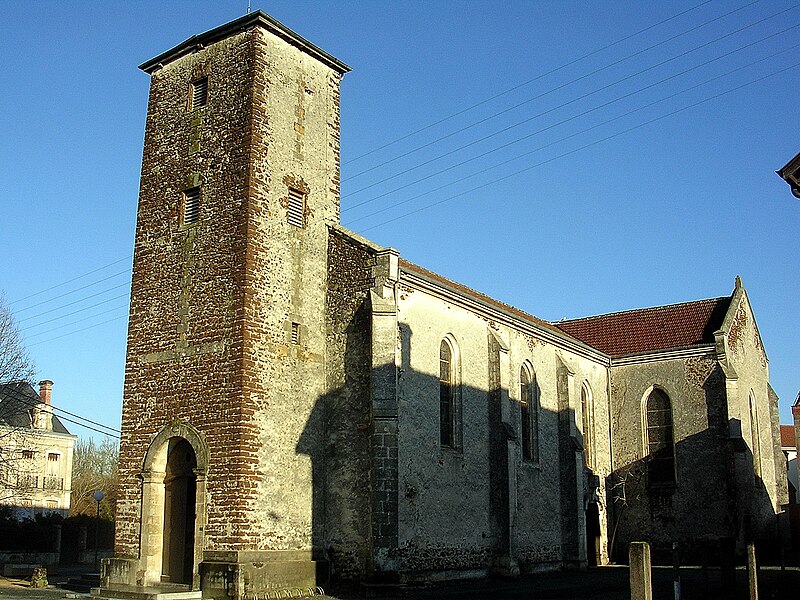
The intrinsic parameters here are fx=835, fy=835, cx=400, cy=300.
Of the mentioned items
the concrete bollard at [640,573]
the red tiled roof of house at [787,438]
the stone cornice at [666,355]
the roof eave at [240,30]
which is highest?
the roof eave at [240,30]

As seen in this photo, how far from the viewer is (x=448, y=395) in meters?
24.8

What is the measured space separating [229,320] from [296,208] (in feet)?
12.8

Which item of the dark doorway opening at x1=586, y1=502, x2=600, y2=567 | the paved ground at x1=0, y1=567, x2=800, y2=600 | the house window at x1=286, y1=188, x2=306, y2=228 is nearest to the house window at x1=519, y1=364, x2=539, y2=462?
the paved ground at x1=0, y1=567, x2=800, y2=600

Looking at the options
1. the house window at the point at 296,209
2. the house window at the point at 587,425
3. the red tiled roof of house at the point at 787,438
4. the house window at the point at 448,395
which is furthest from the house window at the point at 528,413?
the red tiled roof of house at the point at 787,438

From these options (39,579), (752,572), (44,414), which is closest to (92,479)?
(44,414)

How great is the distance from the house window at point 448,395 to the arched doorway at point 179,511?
23.3 feet

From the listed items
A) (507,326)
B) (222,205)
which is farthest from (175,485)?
(507,326)

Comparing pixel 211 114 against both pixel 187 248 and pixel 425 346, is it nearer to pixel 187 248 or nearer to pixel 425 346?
pixel 187 248

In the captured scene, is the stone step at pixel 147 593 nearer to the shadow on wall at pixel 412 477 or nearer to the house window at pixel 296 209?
the shadow on wall at pixel 412 477

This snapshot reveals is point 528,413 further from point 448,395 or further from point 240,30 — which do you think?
point 240,30

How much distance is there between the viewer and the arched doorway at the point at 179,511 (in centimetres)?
2097

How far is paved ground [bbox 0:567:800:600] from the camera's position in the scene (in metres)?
19.7

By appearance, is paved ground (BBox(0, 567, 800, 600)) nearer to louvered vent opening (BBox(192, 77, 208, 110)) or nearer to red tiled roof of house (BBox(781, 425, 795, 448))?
louvered vent opening (BBox(192, 77, 208, 110))

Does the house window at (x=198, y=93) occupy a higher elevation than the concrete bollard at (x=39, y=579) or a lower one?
higher
